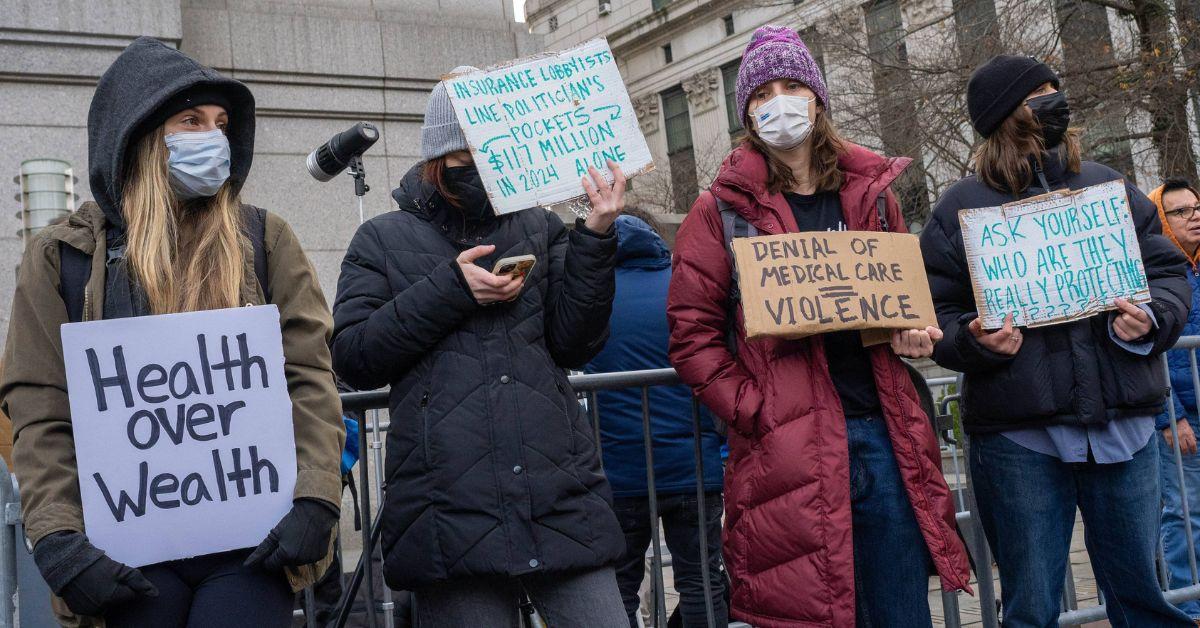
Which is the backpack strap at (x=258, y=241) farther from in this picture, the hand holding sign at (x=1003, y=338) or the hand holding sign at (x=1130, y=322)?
the hand holding sign at (x=1130, y=322)

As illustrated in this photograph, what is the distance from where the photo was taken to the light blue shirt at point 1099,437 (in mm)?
3355

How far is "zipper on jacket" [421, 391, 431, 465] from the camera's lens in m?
2.84

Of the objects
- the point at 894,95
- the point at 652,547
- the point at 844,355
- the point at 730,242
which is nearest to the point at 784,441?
the point at 844,355

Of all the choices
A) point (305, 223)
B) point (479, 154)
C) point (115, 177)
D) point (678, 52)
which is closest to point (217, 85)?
point (115, 177)

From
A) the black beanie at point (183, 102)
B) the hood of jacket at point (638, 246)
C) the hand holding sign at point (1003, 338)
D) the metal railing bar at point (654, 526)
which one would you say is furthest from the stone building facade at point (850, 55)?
the black beanie at point (183, 102)

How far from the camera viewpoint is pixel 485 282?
112 inches

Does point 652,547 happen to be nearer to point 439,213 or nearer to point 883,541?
point 883,541

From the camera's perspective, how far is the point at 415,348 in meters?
2.90

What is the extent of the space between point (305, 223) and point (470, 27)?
248cm

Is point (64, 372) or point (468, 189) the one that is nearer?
point (64, 372)

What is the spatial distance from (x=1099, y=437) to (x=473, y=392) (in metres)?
1.95

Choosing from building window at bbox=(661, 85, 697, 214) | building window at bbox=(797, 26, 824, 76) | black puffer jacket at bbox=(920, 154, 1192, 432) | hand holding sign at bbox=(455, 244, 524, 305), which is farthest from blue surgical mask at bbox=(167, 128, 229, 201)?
building window at bbox=(661, 85, 697, 214)

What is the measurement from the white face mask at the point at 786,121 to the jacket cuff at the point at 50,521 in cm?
217

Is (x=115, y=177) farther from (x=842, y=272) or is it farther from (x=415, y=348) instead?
(x=842, y=272)
